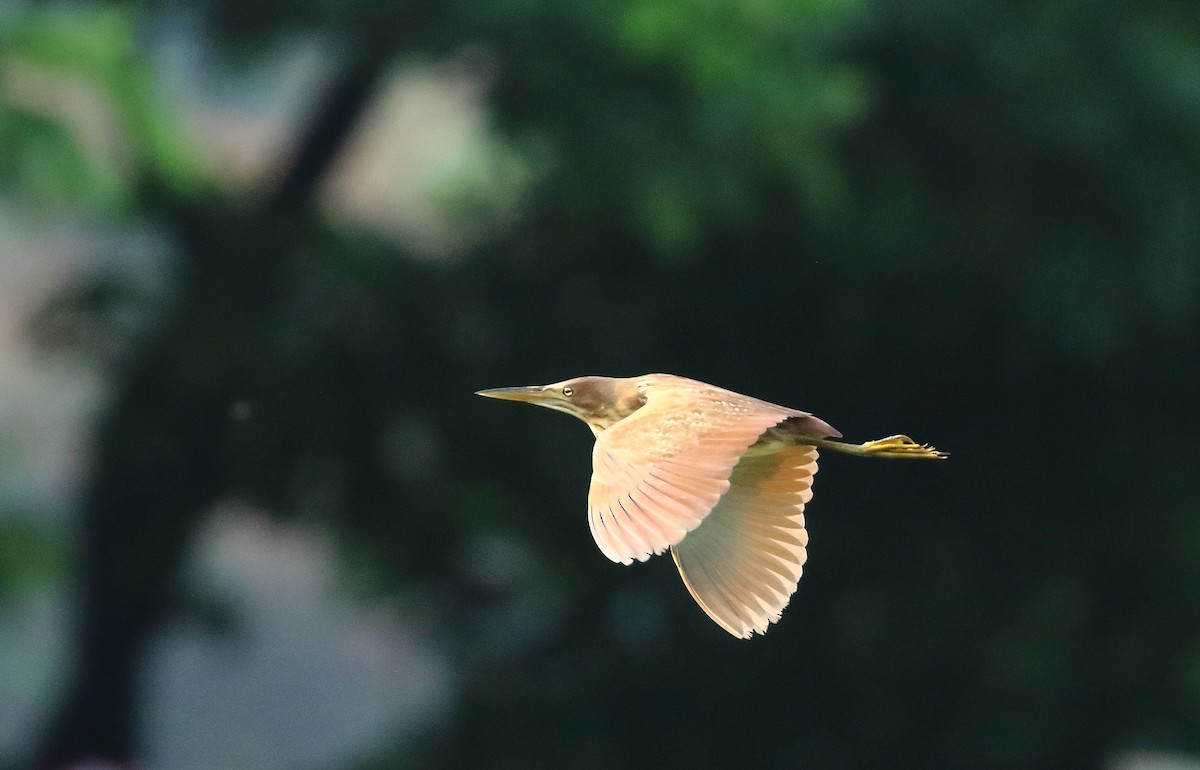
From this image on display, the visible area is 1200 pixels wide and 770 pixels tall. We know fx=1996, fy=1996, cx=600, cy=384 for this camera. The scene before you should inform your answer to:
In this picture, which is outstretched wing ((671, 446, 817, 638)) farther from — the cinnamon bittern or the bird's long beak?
the bird's long beak

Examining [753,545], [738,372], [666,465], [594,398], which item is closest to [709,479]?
[666,465]

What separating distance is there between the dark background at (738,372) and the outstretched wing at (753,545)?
3.69 metres

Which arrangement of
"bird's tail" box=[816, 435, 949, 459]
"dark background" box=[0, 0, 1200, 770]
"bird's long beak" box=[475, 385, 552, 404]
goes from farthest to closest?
1. "dark background" box=[0, 0, 1200, 770]
2. "bird's long beak" box=[475, 385, 552, 404]
3. "bird's tail" box=[816, 435, 949, 459]

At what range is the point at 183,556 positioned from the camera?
7094mm

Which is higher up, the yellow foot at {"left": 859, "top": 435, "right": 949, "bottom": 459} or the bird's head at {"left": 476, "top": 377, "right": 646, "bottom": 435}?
the yellow foot at {"left": 859, "top": 435, "right": 949, "bottom": 459}

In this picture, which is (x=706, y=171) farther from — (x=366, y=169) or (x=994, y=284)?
(x=366, y=169)

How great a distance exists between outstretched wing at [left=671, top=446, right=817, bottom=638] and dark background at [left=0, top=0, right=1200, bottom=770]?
369cm

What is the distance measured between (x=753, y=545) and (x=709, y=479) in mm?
356

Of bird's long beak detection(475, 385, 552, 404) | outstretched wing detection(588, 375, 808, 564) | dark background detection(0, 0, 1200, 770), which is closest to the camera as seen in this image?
outstretched wing detection(588, 375, 808, 564)

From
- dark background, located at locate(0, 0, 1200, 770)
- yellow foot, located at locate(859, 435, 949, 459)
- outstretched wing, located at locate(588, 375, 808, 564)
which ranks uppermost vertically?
outstretched wing, located at locate(588, 375, 808, 564)

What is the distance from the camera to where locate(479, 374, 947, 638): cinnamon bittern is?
1.63 meters

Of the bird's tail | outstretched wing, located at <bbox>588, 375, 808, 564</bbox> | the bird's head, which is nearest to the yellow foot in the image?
the bird's tail

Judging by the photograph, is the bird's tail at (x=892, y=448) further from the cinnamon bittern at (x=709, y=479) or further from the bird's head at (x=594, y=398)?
the bird's head at (x=594, y=398)

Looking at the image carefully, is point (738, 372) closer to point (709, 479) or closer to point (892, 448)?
point (892, 448)
